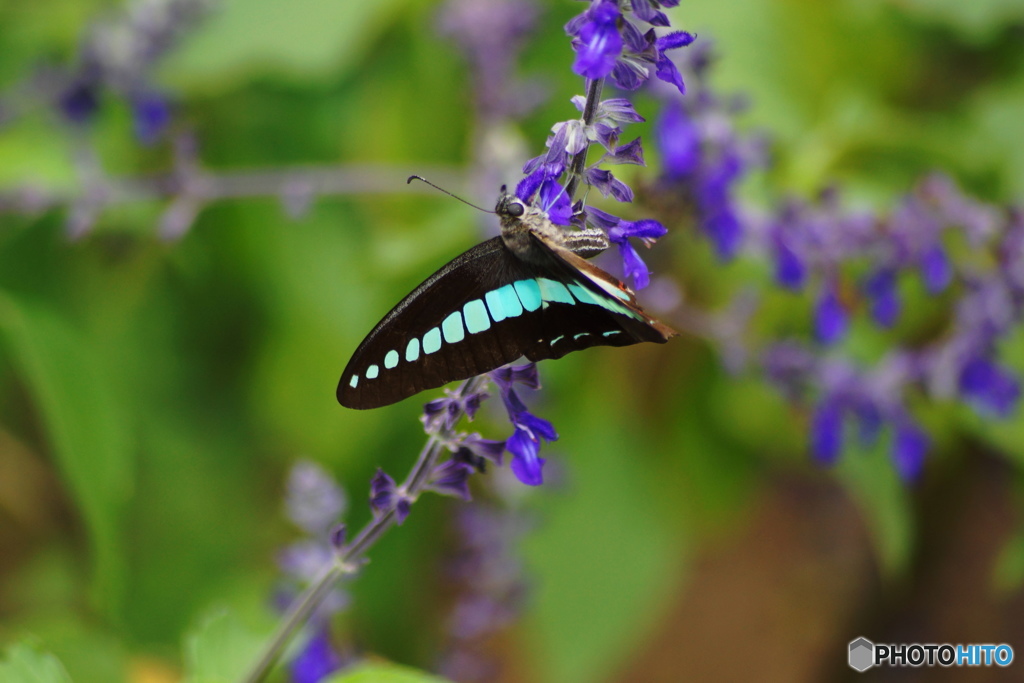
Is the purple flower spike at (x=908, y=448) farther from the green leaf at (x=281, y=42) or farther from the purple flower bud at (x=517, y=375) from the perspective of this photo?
the green leaf at (x=281, y=42)

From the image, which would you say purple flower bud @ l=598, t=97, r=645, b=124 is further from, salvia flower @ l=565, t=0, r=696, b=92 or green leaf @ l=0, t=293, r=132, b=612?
green leaf @ l=0, t=293, r=132, b=612

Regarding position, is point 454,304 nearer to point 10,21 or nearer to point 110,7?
point 110,7

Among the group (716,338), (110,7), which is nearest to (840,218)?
(716,338)

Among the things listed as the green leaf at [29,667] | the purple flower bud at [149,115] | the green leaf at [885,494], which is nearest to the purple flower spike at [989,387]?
the green leaf at [885,494]

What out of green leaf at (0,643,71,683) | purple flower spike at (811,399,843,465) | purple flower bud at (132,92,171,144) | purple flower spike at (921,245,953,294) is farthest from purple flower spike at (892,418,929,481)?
purple flower bud at (132,92,171,144)

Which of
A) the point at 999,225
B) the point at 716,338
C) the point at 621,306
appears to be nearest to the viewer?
the point at 621,306

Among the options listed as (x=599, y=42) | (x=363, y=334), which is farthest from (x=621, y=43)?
(x=363, y=334)

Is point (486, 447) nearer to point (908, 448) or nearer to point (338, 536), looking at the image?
point (338, 536)
